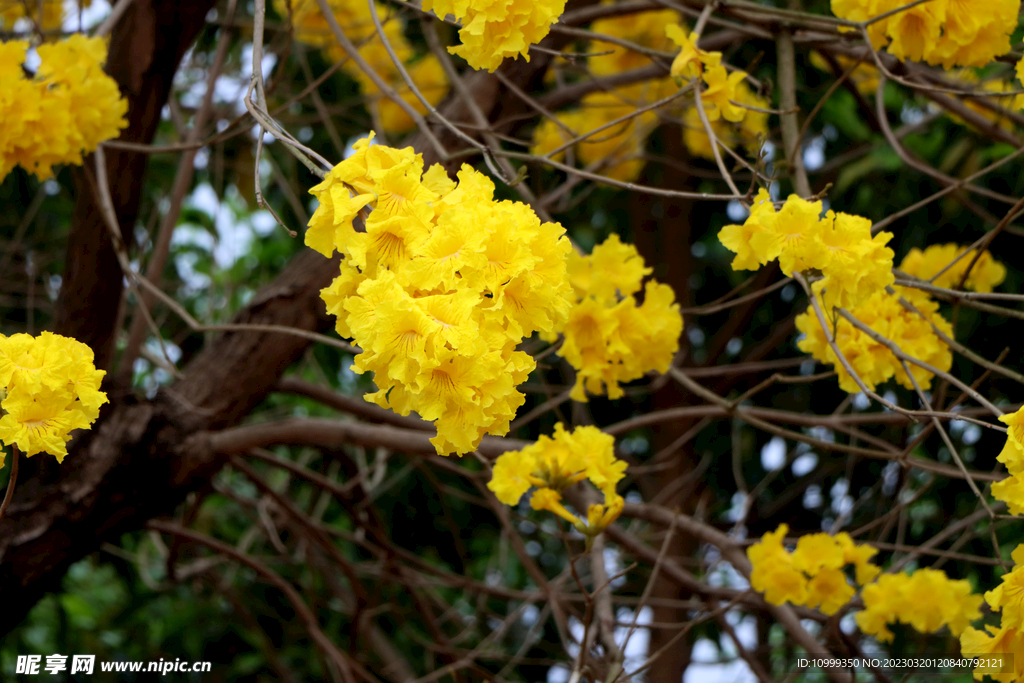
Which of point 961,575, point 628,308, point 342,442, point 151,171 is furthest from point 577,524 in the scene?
point 151,171

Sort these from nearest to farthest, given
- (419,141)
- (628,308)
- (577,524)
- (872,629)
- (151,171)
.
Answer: (577,524) → (628,308) → (872,629) → (419,141) → (151,171)

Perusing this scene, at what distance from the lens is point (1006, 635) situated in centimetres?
113

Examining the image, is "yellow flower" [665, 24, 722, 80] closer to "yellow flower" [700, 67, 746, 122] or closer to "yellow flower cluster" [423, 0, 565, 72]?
"yellow flower" [700, 67, 746, 122]

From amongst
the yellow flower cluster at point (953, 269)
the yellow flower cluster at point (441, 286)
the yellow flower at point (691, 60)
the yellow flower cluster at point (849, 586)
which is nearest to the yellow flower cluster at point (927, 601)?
the yellow flower cluster at point (849, 586)

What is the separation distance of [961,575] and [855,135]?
4.83 feet

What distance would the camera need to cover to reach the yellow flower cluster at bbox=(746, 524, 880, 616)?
5.30 ft

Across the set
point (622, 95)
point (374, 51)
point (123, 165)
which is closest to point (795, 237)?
point (123, 165)

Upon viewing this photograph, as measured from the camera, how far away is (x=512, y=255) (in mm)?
861

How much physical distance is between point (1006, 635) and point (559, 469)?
2.15ft

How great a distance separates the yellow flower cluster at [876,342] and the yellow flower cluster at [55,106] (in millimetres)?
1297

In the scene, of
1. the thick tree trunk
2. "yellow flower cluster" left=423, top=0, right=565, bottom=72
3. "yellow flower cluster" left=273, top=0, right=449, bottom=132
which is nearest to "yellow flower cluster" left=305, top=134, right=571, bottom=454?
"yellow flower cluster" left=423, top=0, right=565, bottom=72

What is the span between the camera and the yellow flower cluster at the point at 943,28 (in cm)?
135

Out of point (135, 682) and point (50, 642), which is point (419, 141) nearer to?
point (135, 682)

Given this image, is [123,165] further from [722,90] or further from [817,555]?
[817,555]
